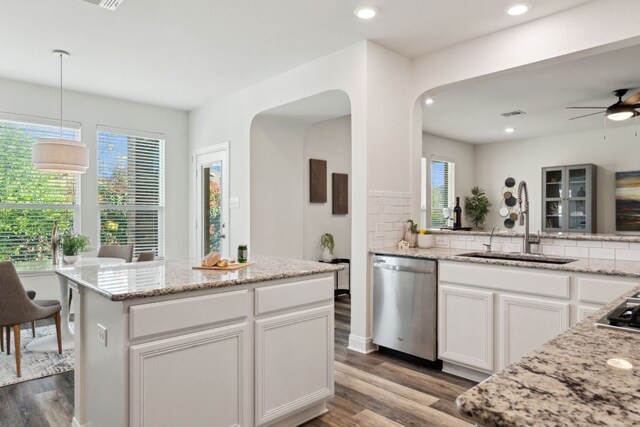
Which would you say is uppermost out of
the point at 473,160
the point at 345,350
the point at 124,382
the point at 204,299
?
the point at 473,160

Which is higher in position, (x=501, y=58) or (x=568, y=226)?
(x=501, y=58)

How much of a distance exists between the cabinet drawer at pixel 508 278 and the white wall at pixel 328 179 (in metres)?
2.71

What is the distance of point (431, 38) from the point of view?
354 cm

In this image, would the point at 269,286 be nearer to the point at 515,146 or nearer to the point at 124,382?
the point at 124,382

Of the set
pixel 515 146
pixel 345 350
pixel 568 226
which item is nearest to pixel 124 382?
pixel 345 350

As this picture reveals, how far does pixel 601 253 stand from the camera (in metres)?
2.96

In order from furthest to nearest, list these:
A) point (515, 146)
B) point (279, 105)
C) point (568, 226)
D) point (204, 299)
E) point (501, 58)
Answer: point (515, 146)
point (568, 226)
point (279, 105)
point (501, 58)
point (204, 299)

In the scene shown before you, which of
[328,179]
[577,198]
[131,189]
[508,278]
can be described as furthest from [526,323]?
[577,198]

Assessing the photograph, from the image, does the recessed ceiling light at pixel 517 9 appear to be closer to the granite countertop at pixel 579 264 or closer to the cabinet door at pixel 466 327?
the granite countertop at pixel 579 264

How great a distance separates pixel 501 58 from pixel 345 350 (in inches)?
113

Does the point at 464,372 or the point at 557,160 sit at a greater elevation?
the point at 557,160

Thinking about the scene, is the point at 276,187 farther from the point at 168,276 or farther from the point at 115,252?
the point at 168,276

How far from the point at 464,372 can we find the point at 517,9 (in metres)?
2.75

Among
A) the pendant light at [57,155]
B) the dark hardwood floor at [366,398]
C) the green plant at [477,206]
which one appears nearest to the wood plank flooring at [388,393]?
the dark hardwood floor at [366,398]
